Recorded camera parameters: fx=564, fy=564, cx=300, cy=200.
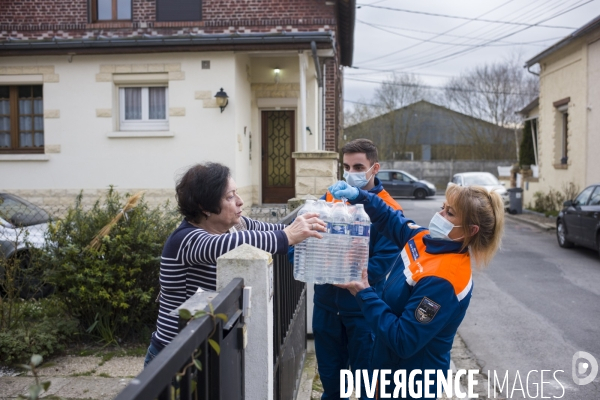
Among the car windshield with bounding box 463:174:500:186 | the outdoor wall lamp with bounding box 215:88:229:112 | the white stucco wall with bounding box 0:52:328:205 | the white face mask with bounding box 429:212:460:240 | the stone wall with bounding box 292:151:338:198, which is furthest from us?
the car windshield with bounding box 463:174:500:186

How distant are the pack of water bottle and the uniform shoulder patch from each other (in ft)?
1.46

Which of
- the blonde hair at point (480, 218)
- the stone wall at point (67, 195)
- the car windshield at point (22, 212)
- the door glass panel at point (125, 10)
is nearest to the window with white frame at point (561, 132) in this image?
the stone wall at point (67, 195)

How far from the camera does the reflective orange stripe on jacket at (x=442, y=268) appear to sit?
2.55m

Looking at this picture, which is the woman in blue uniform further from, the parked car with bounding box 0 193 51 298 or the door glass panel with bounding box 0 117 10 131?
the door glass panel with bounding box 0 117 10 131

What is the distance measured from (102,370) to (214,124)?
9045 mm

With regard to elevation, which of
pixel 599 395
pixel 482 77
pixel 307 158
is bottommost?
pixel 599 395

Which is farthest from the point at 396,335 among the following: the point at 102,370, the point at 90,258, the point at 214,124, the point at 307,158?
the point at 214,124

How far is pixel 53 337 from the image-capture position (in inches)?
211

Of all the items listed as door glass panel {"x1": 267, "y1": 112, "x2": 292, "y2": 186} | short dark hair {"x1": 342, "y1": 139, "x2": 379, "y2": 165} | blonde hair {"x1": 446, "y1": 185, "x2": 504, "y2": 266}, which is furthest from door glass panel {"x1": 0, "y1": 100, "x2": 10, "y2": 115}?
blonde hair {"x1": 446, "y1": 185, "x2": 504, "y2": 266}

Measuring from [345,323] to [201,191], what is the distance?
1.49m

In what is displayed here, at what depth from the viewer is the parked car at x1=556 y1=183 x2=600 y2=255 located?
1219 centimetres

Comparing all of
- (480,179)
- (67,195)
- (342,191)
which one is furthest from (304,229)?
(480,179)

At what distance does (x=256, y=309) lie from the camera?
245cm

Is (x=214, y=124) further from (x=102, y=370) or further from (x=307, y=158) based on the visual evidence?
(x=102, y=370)
